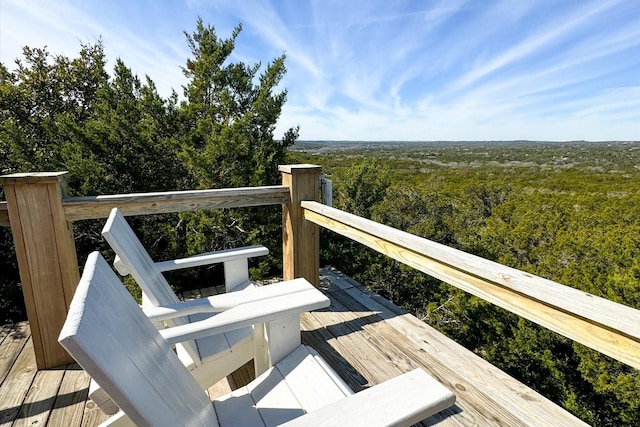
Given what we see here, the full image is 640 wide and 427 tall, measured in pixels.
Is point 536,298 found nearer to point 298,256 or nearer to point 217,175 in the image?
point 298,256

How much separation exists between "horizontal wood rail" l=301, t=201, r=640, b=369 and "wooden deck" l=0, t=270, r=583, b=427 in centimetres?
62

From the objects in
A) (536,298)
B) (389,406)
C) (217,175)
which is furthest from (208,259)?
(217,175)

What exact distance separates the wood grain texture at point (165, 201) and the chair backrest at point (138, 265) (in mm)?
404

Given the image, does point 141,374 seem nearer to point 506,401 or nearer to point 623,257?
point 506,401

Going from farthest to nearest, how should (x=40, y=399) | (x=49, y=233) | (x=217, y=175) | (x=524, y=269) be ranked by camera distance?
(x=524, y=269)
(x=217, y=175)
(x=49, y=233)
(x=40, y=399)

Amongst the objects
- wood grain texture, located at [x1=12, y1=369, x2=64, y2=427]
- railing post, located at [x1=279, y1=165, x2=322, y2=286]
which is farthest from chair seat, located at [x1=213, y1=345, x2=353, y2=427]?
railing post, located at [x1=279, y1=165, x2=322, y2=286]

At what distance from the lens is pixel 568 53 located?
13070mm

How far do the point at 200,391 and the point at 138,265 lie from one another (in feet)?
2.04

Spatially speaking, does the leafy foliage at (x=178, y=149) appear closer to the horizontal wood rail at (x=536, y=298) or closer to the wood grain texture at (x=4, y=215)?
the wood grain texture at (x=4, y=215)

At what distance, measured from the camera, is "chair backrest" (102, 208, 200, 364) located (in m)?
1.27

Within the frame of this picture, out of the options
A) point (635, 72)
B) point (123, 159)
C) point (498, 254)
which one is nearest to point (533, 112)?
point (635, 72)

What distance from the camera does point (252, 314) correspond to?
3.64ft

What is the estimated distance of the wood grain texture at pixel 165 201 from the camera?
1826 millimetres

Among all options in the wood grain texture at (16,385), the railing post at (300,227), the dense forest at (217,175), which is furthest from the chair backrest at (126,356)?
the dense forest at (217,175)
